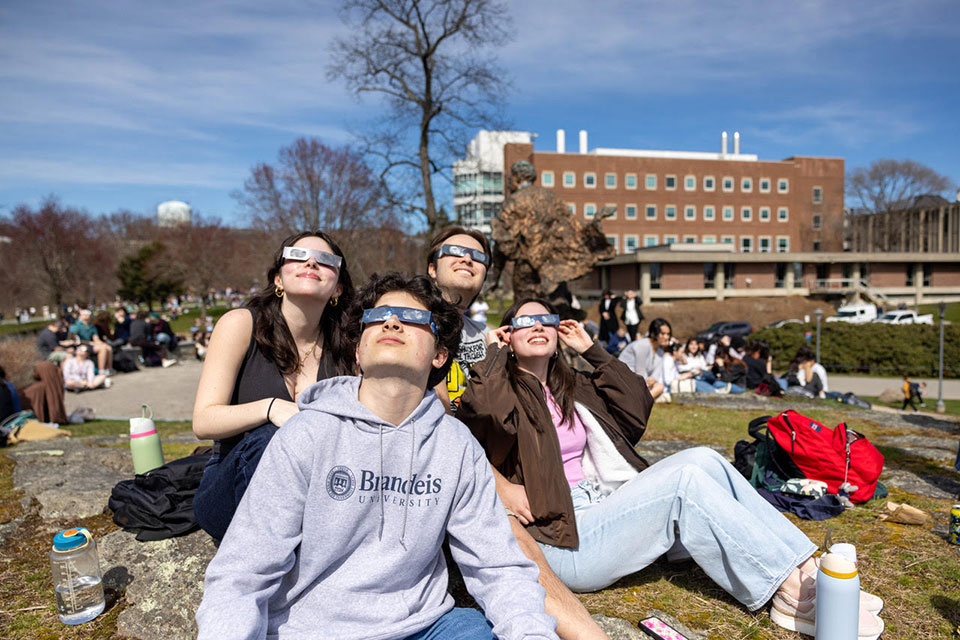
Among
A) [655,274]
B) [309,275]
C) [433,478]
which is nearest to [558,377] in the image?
[433,478]

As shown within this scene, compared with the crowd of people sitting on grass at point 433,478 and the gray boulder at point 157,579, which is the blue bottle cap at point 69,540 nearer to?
the gray boulder at point 157,579

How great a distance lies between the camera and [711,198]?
6172 centimetres

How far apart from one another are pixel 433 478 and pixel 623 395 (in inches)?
55.2

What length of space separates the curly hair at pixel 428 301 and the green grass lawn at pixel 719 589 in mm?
1410

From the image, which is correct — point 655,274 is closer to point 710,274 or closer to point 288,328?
point 710,274

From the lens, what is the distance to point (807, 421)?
382 centimetres

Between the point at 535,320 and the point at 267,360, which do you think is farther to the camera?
the point at 535,320

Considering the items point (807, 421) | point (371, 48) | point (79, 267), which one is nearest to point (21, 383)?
point (807, 421)

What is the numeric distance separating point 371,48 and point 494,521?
18318 millimetres

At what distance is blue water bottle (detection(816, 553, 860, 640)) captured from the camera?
86.3 inches

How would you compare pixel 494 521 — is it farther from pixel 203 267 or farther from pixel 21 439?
pixel 203 267

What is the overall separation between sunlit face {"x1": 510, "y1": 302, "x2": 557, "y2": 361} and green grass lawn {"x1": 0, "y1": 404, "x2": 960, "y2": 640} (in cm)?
116

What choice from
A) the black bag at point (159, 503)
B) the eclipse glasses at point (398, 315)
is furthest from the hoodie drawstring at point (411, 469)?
the black bag at point (159, 503)

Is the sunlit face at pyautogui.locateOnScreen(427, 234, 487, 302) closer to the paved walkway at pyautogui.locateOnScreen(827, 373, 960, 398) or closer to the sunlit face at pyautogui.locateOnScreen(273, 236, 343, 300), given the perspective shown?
the sunlit face at pyautogui.locateOnScreen(273, 236, 343, 300)
